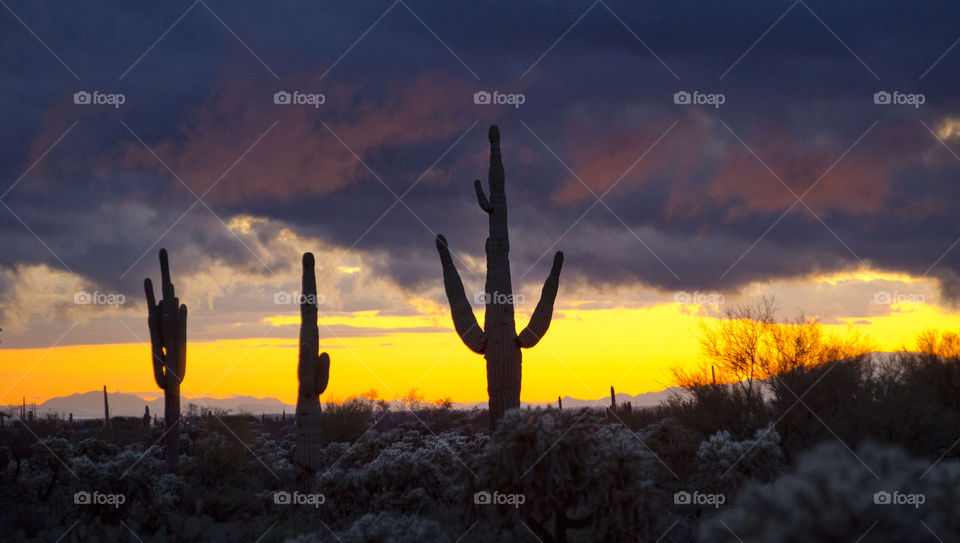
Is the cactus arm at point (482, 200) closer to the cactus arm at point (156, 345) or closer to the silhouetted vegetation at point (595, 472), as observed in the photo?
the silhouetted vegetation at point (595, 472)

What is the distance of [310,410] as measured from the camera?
21.0m

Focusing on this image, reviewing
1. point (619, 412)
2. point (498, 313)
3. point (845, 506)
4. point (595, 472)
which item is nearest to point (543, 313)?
point (498, 313)

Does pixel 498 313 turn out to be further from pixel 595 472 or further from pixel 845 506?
pixel 845 506

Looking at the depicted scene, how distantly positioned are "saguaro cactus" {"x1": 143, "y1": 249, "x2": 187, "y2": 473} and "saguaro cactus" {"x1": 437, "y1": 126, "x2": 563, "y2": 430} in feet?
30.2

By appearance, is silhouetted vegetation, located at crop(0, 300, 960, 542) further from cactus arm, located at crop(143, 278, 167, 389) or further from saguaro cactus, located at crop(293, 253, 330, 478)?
cactus arm, located at crop(143, 278, 167, 389)

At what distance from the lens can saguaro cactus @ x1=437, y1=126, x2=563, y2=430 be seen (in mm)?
17203

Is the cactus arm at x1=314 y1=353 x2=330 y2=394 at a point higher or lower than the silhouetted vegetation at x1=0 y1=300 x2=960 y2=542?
higher

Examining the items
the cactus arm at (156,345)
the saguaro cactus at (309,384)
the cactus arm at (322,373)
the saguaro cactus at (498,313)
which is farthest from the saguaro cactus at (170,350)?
the saguaro cactus at (498,313)

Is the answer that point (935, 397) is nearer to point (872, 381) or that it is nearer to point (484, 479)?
point (872, 381)

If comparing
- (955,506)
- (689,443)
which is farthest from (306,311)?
(955,506)

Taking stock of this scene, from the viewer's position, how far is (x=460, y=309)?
17.8 m

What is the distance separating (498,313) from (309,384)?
20.7 feet

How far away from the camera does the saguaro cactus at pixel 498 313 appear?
17203mm

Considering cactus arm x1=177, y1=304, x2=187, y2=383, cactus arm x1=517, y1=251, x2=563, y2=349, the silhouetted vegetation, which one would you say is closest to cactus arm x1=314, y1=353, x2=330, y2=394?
the silhouetted vegetation
